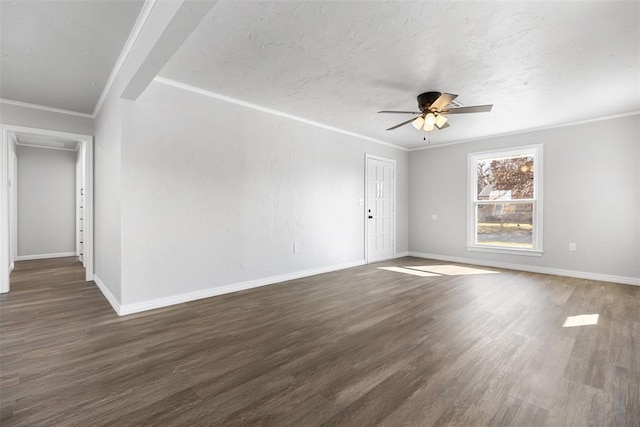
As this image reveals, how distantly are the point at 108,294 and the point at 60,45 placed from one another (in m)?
2.63

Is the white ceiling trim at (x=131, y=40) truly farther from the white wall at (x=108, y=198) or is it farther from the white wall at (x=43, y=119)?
the white wall at (x=43, y=119)

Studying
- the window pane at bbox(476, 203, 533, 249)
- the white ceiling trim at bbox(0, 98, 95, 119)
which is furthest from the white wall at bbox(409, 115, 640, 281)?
the white ceiling trim at bbox(0, 98, 95, 119)

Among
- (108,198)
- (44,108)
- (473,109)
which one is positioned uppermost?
(44,108)

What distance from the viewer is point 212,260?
365 centimetres

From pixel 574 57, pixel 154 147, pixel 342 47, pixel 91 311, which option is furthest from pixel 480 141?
pixel 91 311

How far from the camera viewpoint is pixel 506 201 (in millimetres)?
5512

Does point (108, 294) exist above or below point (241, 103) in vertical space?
below

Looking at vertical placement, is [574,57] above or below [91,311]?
above

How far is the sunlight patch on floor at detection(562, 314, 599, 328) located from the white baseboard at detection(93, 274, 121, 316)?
14.6ft

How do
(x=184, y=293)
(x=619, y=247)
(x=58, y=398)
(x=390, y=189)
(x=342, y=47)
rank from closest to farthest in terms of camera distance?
(x=58, y=398) < (x=342, y=47) < (x=184, y=293) < (x=619, y=247) < (x=390, y=189)

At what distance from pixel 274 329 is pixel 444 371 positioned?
143cm

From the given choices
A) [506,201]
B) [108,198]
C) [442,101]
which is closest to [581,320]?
[442,101]

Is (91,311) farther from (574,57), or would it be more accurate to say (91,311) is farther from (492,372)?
(574,57)

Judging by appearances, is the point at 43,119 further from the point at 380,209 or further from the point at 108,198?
the point at 380,209
